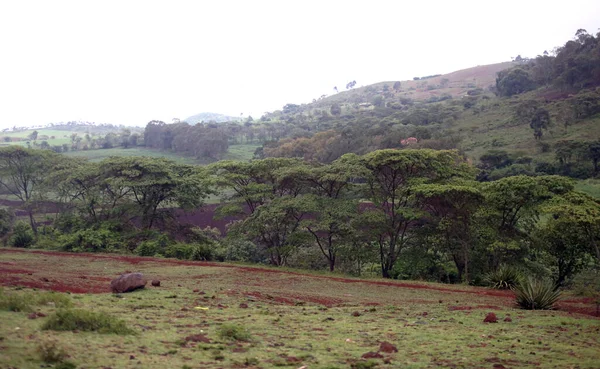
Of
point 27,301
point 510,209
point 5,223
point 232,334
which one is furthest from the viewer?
point 5,223

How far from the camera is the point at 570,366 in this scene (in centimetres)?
796

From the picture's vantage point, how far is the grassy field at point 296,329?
7.79m

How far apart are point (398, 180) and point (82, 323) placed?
20.1 metres

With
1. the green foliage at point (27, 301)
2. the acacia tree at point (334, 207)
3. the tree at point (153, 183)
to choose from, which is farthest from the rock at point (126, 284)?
the tree at point (153, 183)

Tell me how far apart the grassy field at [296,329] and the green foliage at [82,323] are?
0.16 meters

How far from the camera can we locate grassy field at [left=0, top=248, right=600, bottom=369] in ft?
25.6

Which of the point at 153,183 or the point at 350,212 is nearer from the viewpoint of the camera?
the point at 350,212

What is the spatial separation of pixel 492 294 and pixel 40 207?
40.1m

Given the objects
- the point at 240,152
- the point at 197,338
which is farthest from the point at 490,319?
the point at 240,152

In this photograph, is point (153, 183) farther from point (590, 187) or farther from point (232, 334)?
point (590, 187)

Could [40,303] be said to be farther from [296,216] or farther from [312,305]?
[296,216]

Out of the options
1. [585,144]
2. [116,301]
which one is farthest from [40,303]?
[585,144]

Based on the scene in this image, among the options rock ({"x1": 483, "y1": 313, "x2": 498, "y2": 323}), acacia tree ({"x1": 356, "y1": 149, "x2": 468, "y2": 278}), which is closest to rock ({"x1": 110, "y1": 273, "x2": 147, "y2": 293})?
rock ({"x1": 483, "y1": 313, "x2": 498, "y2": 323})

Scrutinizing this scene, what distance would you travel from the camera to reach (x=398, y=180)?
25984mm
